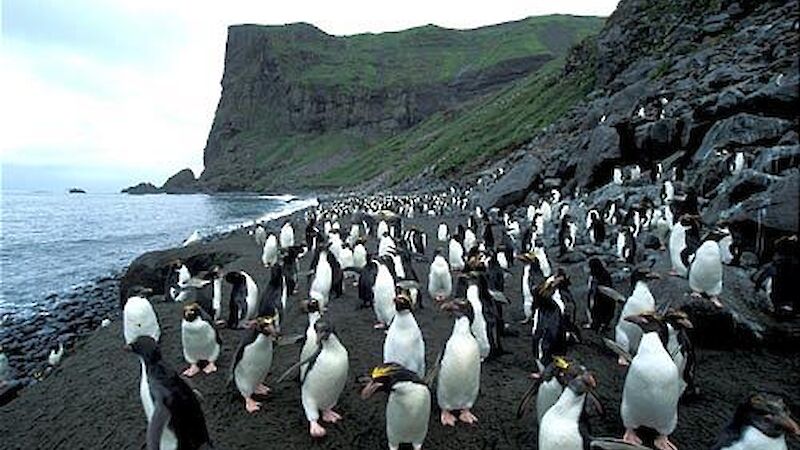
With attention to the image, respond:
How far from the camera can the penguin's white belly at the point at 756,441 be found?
185 inches

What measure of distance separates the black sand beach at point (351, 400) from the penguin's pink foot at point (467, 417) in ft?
0.27

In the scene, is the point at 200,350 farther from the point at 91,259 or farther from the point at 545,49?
the point at 545,49

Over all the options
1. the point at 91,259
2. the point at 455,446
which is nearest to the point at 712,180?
the point at 455,446

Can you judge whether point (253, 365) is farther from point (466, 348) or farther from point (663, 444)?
point (663, 444)

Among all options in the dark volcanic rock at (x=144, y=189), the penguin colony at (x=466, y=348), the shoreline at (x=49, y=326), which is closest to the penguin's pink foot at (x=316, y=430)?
the penguin colony at (x=466, y=348)

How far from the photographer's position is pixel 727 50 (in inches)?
1265

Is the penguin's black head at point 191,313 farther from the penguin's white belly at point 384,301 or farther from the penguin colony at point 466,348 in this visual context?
the penguin's white belly at point 384,301

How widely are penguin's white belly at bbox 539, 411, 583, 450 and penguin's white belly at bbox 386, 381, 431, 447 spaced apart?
124cm

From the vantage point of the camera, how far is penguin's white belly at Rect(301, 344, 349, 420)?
6566mm

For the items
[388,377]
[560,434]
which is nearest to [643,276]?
[560,434]

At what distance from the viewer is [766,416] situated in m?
4.72

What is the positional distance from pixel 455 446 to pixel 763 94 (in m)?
18.4

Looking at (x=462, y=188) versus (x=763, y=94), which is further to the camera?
(x=462, y=188)

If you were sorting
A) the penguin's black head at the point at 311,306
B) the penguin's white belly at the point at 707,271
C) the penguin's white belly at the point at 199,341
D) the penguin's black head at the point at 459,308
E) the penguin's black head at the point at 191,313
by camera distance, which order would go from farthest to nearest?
the penguin's white belly at the point at 707,271, the penguin's white belly at the point at 199,341, the penguin's black head at the point at 191,313, the penguin's black head at the point at 311,306, the penguin's black head at the point at 459,308
